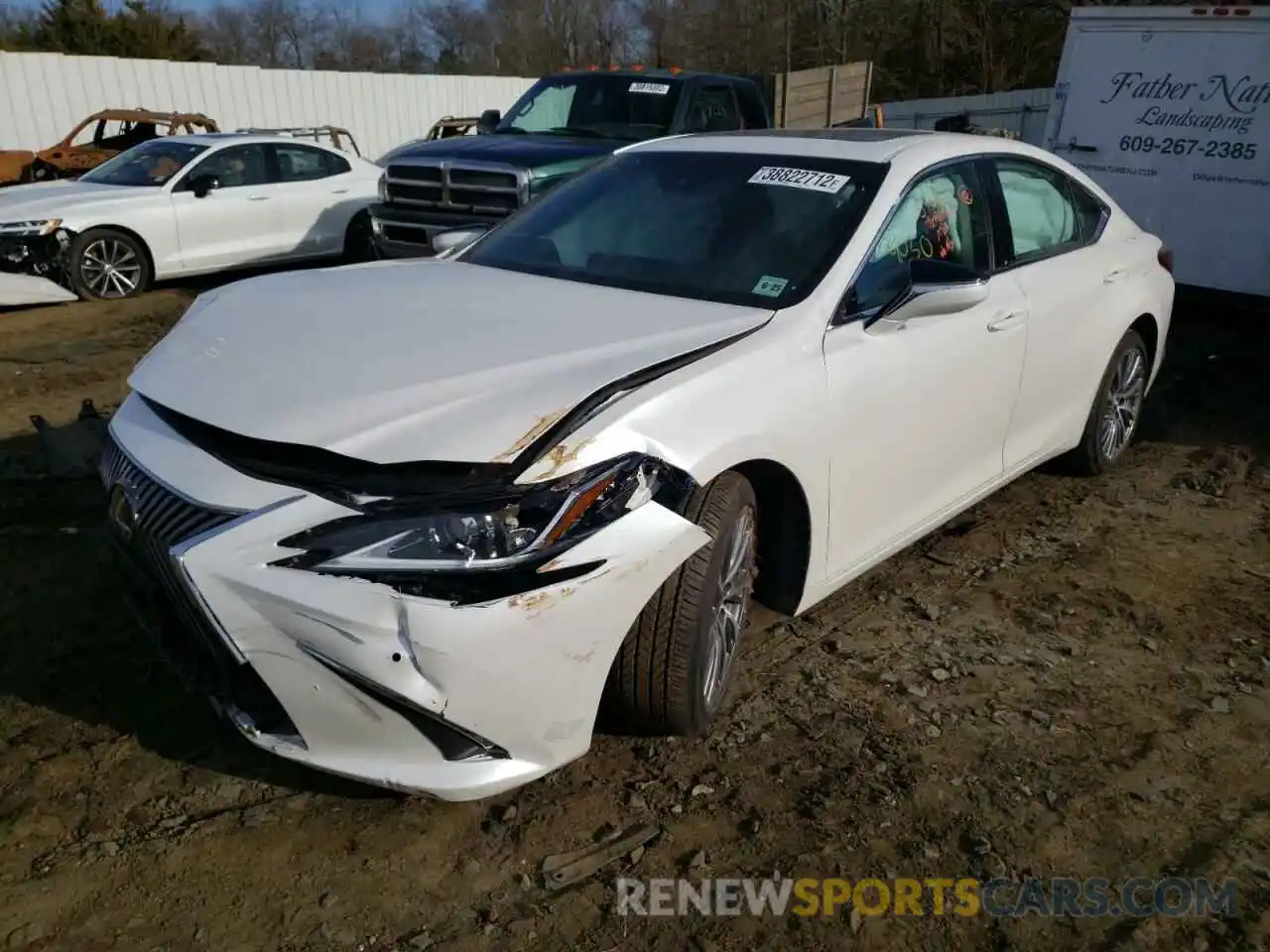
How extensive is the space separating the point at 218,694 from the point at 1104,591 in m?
3.29

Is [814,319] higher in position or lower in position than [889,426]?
higher

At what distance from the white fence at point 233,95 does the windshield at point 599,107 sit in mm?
13078

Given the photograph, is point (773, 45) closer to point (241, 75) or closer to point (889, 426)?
point (241, 75)

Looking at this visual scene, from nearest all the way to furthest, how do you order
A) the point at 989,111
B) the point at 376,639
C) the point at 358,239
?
the point at 376,639 → the point at 358,239 → the point at 989,111

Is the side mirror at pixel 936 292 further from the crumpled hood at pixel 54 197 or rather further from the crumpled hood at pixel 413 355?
the crumpled hood at pixel 54 197

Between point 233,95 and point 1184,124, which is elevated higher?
point 1184,124

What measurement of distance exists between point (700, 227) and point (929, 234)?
834 millimetres

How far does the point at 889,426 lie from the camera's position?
3.38m

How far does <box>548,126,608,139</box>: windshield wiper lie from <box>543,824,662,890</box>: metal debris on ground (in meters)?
6.93

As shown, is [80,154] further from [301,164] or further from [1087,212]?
[1087,212]

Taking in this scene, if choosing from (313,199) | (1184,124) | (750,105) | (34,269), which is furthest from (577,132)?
(1184,124)

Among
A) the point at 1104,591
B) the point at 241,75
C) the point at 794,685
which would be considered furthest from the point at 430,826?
the point at 241,75

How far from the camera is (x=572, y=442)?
7.98 feet

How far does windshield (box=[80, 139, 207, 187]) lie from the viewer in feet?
31.4
